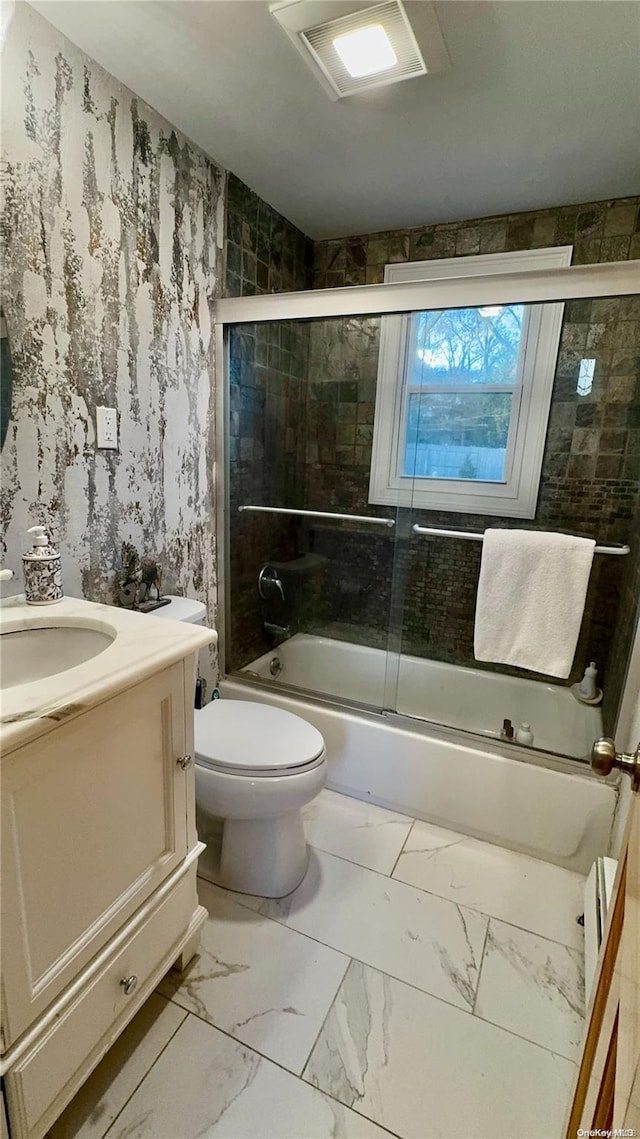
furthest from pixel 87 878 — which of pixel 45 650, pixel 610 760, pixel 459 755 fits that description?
pixel 459 755

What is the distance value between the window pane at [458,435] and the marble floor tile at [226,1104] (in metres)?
1.98

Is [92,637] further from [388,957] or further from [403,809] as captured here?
[403,809]

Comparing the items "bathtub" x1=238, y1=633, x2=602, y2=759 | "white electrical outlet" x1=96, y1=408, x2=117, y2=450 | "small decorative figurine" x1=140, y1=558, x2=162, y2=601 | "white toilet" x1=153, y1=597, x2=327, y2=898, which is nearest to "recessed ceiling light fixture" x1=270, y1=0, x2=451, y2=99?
"white electrical outlet" x1=96, y1=408, x2=117, y2=450

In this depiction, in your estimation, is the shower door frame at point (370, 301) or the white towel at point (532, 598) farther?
the white towel at point (532, 598)

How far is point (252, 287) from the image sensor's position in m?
2.04

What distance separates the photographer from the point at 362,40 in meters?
1.19

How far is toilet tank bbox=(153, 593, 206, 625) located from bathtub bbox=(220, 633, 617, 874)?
56 centimetres

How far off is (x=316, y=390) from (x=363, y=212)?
73cm

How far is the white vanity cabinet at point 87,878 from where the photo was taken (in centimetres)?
74

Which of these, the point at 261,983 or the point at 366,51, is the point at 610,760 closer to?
the point at 261,983

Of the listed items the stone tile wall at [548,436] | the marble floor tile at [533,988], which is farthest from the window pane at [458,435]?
the marble floor tile at [533,988]

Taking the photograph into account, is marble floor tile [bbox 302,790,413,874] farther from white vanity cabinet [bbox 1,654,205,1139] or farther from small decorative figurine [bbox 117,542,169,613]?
small decorative figurine [bbox 117,542,169,613]

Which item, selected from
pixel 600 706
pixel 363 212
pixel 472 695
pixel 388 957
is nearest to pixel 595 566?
pixel 600 706

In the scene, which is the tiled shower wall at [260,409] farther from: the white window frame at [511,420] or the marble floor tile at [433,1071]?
the marble floor tile at [433,1071]
